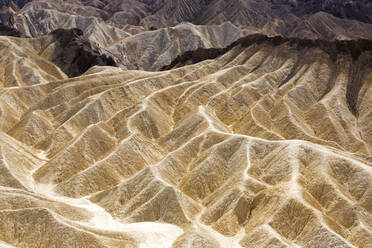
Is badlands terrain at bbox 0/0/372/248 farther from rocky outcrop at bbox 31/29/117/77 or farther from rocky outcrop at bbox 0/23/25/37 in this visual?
rocky outcrop at bbox 0/23/25/37

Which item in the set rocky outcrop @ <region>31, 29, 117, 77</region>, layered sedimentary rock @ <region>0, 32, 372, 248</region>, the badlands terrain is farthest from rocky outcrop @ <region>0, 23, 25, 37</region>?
layered sedimentary rock @ <region>0, 32, 372, 248</region>

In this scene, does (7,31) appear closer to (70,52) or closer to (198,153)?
(70,52)

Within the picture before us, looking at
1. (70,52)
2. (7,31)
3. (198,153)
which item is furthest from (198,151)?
(7,31)

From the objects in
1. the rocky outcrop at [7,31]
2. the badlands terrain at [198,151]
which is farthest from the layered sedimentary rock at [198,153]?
the rocky outcrop at [7,31]

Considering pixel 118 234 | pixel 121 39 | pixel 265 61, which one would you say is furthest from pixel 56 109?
pixel 121 39

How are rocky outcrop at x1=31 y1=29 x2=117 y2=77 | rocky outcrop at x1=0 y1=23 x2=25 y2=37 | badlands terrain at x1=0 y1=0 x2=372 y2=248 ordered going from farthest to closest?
rocky outcrop at x1=0 y1=23 x2=25 y2=37
rocky outcrop at x1=31 y1=29 x2=117 y2=77
badlands terrain at x1=0 y1=0 x2=372 y2=248
